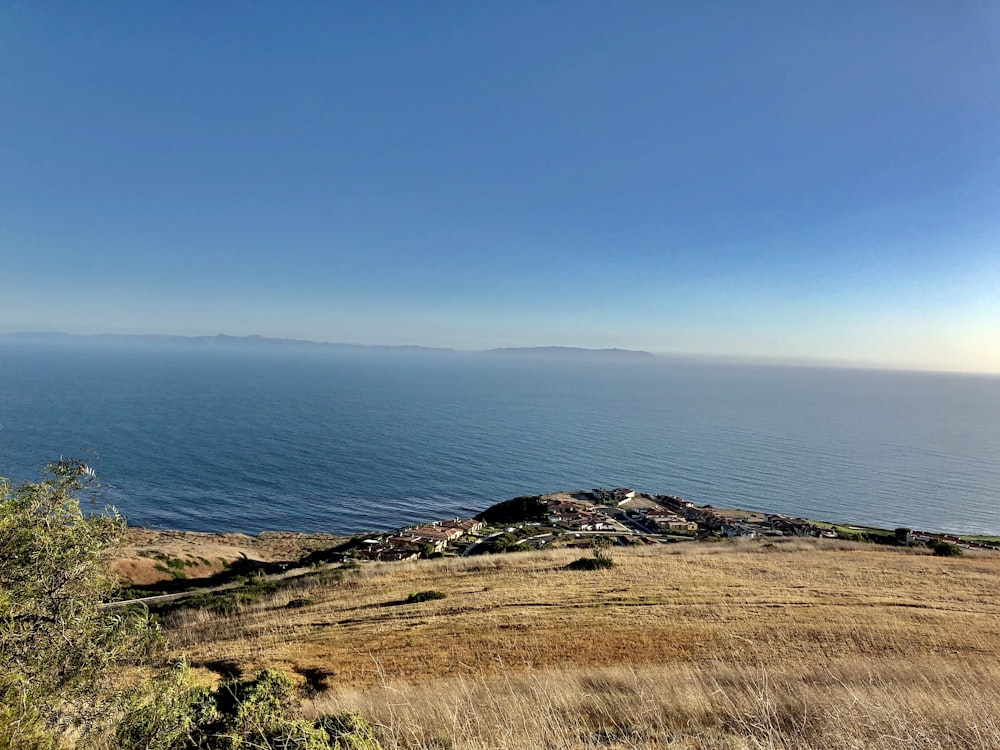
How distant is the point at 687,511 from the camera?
5216 centimetres

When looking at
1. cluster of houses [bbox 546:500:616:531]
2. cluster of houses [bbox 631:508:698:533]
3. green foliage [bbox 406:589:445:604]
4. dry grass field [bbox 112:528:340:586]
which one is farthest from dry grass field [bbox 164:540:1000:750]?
cluster of houses [bbox 546:500:616:531]

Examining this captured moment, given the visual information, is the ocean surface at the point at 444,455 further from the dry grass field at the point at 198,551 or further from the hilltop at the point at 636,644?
the hilltop at the point at 636,644

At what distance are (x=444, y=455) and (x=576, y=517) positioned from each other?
4327 centimetres

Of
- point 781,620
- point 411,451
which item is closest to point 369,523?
point 411,451

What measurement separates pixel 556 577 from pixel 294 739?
18340 mm

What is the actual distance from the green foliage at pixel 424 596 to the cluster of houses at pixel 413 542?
14903mm

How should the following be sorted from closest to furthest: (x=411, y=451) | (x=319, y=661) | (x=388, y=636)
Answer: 1. (x=319, y=661)
2. (x=388, y=636)
3. (x=411, y=451)

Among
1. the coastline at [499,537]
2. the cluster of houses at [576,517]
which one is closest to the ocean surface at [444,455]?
the coastline at [499,537]

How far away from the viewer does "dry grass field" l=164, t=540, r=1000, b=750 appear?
5.32m

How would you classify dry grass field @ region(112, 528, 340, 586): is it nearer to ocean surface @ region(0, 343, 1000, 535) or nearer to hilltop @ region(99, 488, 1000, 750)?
hilltop @ region(99, 488, 1000, 750)

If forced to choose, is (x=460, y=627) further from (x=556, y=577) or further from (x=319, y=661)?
(x=556, y=577)

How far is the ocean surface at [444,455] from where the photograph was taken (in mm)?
60781

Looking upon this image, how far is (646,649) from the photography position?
11.6 metres

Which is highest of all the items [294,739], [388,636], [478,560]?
[294,739]
